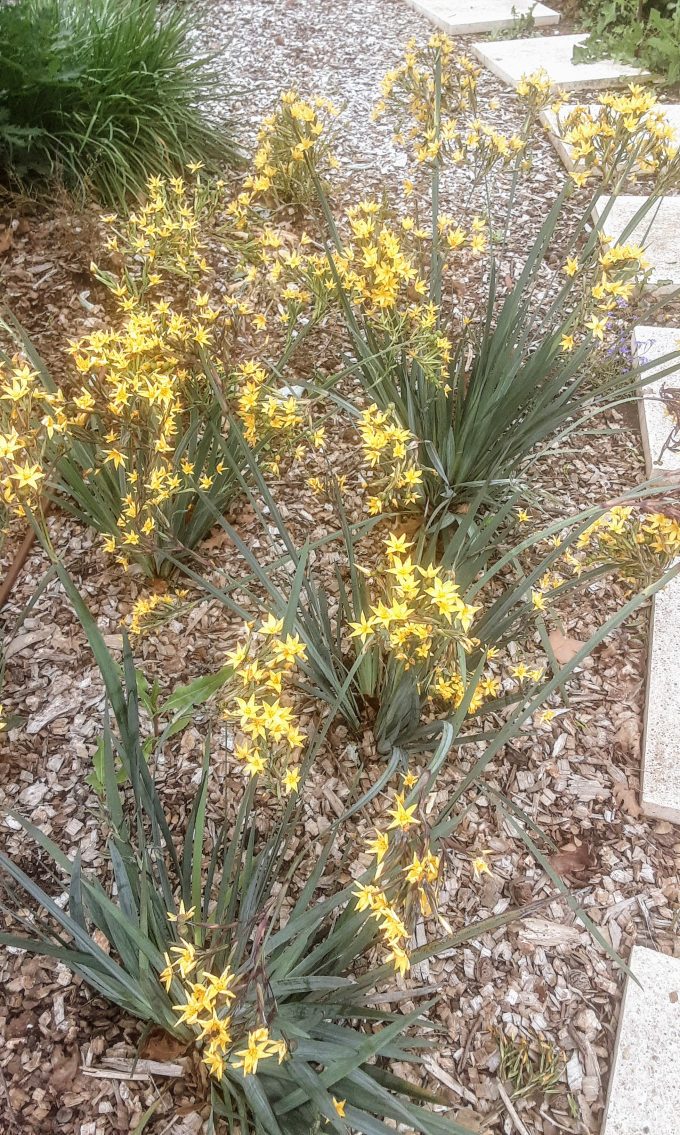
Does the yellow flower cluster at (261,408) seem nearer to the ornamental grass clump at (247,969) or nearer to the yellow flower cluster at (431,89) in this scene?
the ornamental grass clump at (247,969)

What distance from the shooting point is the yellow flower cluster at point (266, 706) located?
1189 mm

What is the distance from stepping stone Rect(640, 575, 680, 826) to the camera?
1903 mm

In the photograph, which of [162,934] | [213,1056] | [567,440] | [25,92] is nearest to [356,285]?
[567,440]

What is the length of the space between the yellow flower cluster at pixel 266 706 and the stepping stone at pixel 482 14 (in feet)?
19.1

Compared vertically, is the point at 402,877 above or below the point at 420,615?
below

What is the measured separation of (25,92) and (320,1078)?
11.7 ft

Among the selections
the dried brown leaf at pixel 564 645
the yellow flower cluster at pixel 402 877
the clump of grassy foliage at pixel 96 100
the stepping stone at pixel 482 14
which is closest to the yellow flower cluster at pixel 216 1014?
the yellow flower cluster at pixel 402 877

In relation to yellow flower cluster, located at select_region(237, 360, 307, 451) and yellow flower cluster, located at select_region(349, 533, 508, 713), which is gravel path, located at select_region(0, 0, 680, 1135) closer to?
yellow flower cluster, located at select_region(349, 533, 508, 713)

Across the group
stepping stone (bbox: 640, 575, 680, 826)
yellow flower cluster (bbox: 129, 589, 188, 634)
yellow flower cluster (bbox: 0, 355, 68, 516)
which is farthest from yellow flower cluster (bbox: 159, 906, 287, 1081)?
stepping stone (bbox: 640, 575, 680, 826)

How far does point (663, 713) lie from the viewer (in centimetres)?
204

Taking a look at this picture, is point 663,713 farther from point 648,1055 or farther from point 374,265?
point 374,265

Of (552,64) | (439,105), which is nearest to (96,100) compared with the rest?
(439,105)

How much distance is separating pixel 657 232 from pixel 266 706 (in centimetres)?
347

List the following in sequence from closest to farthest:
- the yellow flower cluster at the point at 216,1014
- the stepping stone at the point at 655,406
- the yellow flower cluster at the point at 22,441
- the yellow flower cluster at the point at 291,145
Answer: the yellow flower cluster at the point at 216,1014 → the yellow flower cluster at the point at 22,441 → the yellow flower cluster at the point at 291,145 → the stepping stone at the point at 655,406
